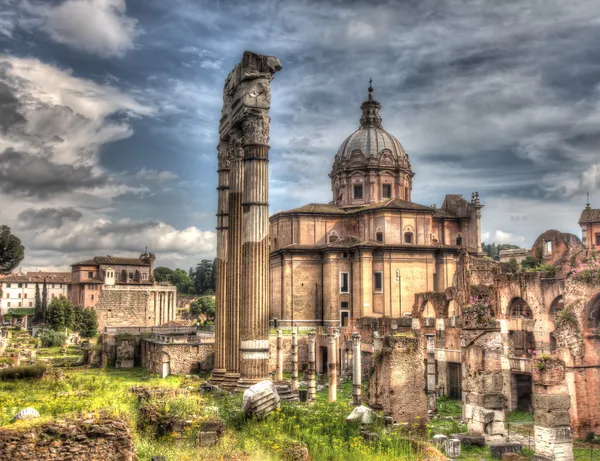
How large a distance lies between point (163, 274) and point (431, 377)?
95.2 meters

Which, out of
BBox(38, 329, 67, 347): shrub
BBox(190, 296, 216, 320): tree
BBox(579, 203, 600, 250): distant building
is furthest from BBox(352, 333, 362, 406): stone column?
BBox(190, 296, 216, 320): tree

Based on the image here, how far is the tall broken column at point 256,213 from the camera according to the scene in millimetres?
14984

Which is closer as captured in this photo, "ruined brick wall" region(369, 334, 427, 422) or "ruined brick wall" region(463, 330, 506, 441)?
"ruined brick wall" region(369, 334, 427, 422)

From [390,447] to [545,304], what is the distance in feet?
53.7

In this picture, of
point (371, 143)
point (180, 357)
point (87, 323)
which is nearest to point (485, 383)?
point (180, 357)

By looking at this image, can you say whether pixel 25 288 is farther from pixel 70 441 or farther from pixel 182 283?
pixel 70 441

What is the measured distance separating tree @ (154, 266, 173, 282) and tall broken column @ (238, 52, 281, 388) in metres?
94.9

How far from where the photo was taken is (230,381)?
16.1 meters

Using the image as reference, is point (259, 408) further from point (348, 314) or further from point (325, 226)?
point (325, 226)

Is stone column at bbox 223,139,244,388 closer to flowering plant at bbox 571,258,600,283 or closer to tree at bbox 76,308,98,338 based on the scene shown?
flowering plant at bbox 571,258,600,283

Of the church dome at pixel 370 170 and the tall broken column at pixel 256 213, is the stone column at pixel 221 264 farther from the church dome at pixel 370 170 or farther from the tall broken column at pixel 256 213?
the church dome at pixel 370 170

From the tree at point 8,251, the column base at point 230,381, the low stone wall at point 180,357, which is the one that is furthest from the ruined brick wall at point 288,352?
the tree at point 8,251

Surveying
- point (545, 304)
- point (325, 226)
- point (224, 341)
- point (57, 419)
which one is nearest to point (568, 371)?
point (545, 304)

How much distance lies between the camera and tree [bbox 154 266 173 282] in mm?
109256
